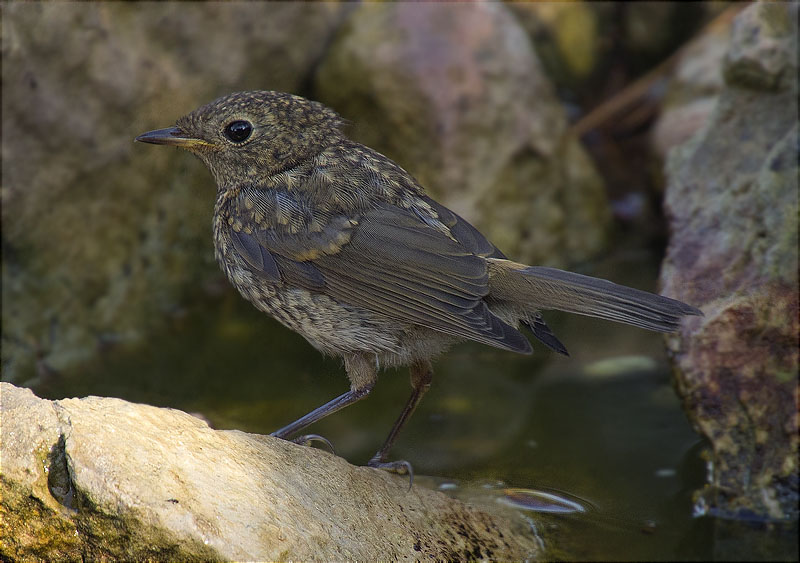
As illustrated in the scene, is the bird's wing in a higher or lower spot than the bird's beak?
lower

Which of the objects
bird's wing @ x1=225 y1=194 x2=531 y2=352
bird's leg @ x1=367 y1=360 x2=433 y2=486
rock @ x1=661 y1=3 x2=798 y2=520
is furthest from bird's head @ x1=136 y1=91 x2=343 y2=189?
rock @ x1=661 y1=3 x2=798 y2=520

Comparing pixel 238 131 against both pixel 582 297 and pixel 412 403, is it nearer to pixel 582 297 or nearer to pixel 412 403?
pixel 412 403

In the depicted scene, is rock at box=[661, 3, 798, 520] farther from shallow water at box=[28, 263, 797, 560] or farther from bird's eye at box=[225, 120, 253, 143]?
bird's eye at box=[225, 120, 253, 143]

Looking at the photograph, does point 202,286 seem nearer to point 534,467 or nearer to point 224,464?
point 534,467

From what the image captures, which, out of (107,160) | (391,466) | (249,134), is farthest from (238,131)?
(107,160)

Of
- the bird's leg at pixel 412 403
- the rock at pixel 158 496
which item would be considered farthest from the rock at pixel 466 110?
the rock at pixel 158 496

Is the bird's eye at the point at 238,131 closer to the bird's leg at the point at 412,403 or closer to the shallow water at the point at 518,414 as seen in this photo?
the bird's leg at the point at 412,403
